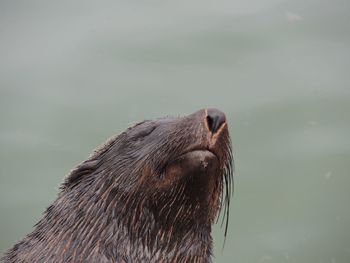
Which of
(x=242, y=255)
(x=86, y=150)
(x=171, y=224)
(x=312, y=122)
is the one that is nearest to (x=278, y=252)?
(x=242, y=255)

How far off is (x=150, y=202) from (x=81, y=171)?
0.50 metres

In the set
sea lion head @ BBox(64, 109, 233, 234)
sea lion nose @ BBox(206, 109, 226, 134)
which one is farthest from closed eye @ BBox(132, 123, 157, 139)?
sea lion nose @ BBox(206, 109, 226, 134)

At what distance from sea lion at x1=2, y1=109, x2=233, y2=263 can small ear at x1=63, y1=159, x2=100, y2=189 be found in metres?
0.06

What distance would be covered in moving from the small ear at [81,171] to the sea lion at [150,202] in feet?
0.21

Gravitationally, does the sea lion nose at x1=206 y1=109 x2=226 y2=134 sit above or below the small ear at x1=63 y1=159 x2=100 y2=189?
above

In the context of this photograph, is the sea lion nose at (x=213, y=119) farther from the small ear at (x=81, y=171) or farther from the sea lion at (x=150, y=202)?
the small ear at (x=81, y=171)

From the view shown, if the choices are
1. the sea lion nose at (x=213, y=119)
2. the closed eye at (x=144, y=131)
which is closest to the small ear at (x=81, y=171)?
the closed eye at (x=144, y=131)

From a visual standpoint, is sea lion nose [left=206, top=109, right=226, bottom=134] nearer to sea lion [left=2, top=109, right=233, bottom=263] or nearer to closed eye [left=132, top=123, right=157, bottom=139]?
sea lion [left=2, top=109, right=233, bottom=263]

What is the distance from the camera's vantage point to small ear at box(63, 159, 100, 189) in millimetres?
4082

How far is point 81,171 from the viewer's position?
4.10 metres

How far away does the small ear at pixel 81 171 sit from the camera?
4082 millimetres

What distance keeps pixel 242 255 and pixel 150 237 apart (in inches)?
89.8

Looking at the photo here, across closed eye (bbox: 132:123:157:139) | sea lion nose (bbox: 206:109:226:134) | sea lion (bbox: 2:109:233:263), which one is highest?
sea lion nose (bbox: 206:109:226:134)

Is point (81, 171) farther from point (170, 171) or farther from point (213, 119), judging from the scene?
point (213, 119)
